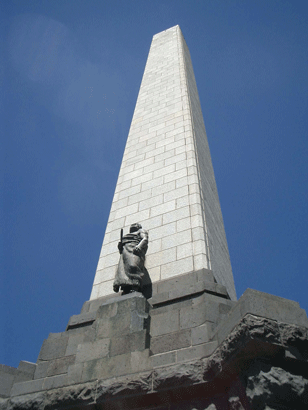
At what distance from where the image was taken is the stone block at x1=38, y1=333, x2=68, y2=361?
23.9 feet

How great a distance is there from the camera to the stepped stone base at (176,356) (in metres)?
4.91

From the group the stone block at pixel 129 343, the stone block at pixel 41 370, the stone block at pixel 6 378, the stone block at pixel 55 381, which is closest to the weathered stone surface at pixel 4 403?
the stone block at pixel 6 378

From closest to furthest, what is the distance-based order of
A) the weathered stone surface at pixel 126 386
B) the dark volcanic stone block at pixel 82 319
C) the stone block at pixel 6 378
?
the weathered stone surface at pixel 126 386 → the stone block at pixel 6 378 → the dark volcanic stone block at pixel 82 319

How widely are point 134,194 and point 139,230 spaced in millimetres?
2741

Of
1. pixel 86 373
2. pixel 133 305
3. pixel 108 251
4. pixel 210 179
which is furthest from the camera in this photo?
pixel 210 179

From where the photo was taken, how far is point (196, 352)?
19.3ft

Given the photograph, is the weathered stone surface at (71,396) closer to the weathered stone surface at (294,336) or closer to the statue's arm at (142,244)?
the weathered stone surface at (294,336)

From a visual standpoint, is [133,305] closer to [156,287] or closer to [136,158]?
[156,287]

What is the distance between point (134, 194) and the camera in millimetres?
11234

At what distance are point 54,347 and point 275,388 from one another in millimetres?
4264

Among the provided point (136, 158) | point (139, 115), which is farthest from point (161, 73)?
point (136, 158)

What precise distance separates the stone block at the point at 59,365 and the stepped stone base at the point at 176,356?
0.02 meters

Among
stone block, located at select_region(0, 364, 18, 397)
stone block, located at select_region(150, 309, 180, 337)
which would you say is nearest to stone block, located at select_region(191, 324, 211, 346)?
stone block, located at select_region(150, 309, 180, 337)

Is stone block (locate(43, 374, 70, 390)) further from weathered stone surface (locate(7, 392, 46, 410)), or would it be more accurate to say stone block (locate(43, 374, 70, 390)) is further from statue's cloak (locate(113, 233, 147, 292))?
statue's cloak (locate(113, 233, 147, 292))
